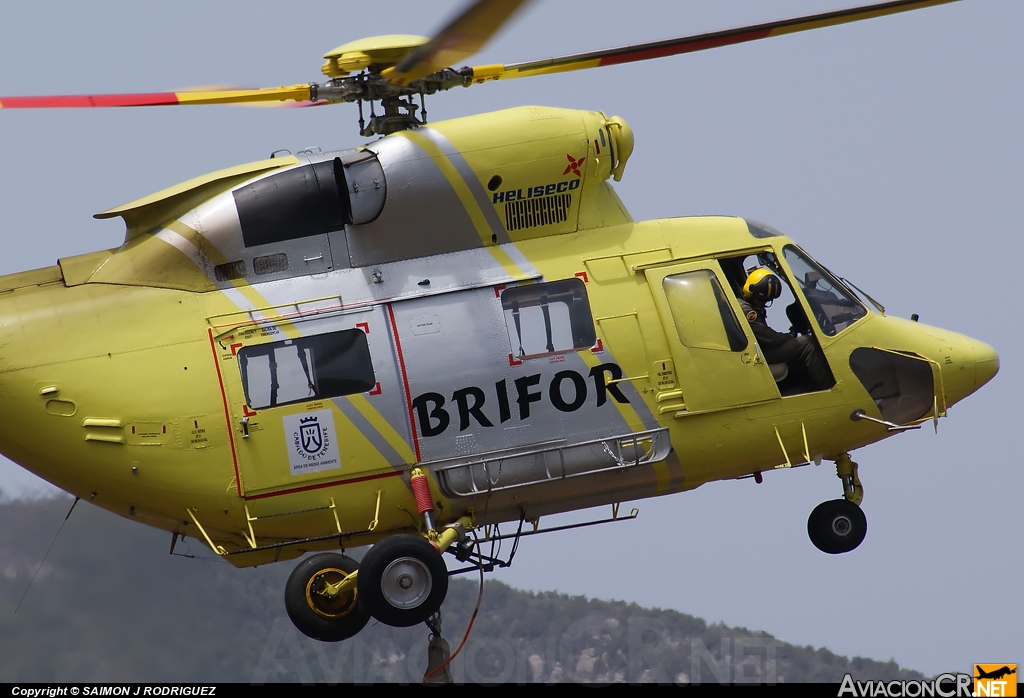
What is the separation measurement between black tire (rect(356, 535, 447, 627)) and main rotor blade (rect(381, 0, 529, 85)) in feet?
12.7

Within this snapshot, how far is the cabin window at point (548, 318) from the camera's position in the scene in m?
12.3

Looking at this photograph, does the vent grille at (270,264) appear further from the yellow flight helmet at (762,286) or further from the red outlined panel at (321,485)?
the yellow flight helmet at (762,286)

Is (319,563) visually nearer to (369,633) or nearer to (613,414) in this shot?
(613,414)

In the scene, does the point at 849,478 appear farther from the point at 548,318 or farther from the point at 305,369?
the point at 305,369

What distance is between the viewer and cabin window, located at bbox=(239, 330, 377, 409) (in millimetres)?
12055

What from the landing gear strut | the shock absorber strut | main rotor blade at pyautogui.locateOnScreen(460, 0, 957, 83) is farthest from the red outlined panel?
the landing gear strut

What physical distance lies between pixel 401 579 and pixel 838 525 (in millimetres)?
4144

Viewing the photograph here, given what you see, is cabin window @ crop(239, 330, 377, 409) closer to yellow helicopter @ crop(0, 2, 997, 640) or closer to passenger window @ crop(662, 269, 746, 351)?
yellow helicopter @ crop(0, 2, 997, 640)

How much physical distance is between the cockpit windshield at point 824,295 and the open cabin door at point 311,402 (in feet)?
12.5

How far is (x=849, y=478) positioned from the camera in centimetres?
1346

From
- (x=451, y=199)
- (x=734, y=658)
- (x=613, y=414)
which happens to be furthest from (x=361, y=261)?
(x=734, y=658)

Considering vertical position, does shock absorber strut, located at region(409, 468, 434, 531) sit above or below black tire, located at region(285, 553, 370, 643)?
above

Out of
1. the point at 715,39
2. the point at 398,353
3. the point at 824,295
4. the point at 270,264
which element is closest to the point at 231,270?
the point at 270,264

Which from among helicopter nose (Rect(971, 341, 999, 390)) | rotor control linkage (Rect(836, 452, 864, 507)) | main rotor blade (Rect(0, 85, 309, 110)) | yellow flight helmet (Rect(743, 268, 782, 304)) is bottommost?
rotor control linkage (Rect(836, 452, 864, 507))
